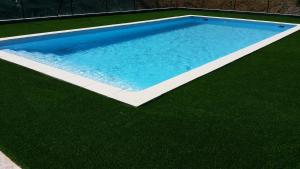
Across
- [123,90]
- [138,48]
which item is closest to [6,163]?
[123,90]

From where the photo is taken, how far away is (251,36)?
12.4 m

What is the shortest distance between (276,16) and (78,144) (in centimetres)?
1567

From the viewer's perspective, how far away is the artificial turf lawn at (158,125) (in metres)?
3.22

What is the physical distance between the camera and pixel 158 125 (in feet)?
13.0

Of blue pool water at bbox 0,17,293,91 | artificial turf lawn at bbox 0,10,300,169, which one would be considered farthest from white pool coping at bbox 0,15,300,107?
blue pool water at bbox 0,17,293,91

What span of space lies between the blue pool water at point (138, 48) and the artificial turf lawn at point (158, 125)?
2.11 metres

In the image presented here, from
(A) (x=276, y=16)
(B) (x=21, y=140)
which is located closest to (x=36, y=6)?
(A) (x=276, y=16)

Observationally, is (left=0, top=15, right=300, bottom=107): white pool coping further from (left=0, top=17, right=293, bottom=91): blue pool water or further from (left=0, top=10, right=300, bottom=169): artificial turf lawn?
(left=0, top=17, right=293, bottom=91): blue pool water

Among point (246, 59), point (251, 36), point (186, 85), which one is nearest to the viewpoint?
point (186, 85)

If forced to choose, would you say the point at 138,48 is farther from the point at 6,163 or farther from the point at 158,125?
the point at 6,163

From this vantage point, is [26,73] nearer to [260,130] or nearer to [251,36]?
[260,130]

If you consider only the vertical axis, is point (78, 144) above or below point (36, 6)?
below

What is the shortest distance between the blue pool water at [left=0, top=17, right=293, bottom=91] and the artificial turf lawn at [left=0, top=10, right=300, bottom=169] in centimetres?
211

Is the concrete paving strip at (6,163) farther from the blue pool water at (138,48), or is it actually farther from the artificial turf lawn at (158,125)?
the blue pool water at (138,48)
